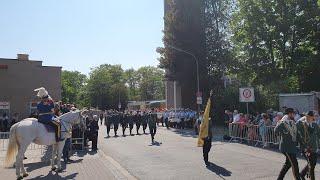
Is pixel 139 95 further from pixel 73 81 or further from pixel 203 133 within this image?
pixel 203 133

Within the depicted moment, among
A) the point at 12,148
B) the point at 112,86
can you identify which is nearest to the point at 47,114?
the point at 12,148

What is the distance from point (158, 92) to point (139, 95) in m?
5.54

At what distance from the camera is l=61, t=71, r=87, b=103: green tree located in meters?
107

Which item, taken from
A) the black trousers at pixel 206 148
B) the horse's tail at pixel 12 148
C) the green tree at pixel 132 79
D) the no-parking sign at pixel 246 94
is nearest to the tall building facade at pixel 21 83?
the no-parking sign at pixel 246 94

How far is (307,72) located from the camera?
38719 millimetres

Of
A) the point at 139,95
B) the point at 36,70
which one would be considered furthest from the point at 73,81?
the point at 36,70

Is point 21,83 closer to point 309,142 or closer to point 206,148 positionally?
point 206,148

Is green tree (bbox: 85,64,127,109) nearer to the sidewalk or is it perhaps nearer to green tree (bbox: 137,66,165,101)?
green tree (bbox: 137,66,165,101)

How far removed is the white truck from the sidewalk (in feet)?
41.7

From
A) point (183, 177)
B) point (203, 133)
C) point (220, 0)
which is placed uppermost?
point (220, 0)

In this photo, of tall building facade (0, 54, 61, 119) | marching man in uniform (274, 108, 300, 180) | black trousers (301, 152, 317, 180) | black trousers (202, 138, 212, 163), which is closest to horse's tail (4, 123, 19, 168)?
black trousers (202, 138, 212, 163)

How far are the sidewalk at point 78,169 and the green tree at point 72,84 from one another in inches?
3585

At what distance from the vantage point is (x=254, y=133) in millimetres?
19453

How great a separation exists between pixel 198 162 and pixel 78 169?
13.6 ft
